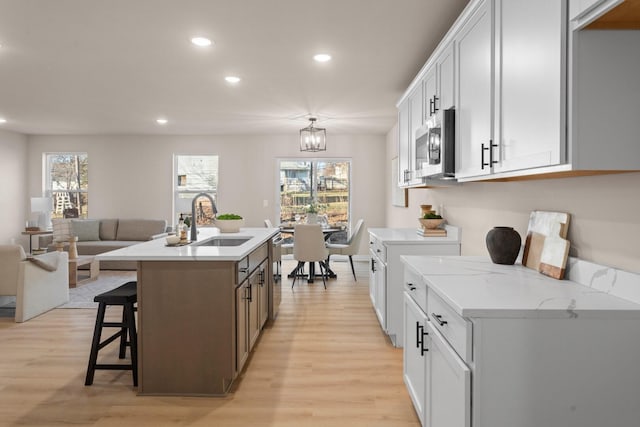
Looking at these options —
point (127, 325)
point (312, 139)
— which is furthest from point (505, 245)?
point (312, 139)

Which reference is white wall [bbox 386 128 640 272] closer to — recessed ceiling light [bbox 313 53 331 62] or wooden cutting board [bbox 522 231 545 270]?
wooden cutting board [bbox 522 231 545 270]

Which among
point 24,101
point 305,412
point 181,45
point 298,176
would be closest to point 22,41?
point 181,45

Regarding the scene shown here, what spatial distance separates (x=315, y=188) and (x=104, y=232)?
391 cm

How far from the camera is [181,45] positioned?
3.28 m

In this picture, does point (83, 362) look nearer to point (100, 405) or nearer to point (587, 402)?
point (100, 405)

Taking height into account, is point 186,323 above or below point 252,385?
above

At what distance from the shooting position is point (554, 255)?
1.85 metres

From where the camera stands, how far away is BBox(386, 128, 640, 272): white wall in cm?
148

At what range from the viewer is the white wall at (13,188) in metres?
7.29

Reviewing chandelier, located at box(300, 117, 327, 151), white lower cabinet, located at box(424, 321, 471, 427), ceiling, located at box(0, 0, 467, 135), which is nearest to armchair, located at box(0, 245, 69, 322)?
ceiling, located at box(0, 0, 467, 135)

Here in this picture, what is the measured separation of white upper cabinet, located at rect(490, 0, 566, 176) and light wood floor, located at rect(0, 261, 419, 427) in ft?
5.21

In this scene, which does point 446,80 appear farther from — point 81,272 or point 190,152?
point 81,272

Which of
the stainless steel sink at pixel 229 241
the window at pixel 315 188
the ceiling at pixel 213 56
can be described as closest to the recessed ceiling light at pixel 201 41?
the ceiling at pixel 213 56

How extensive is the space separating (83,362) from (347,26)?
3.14m
